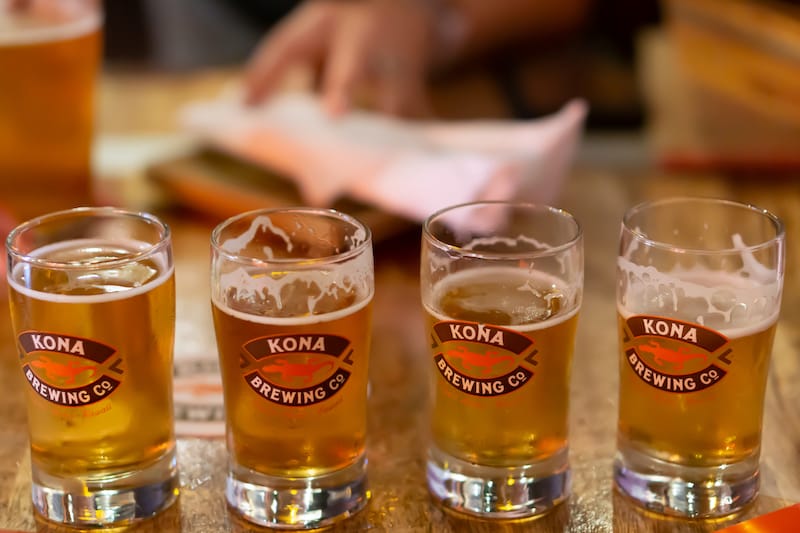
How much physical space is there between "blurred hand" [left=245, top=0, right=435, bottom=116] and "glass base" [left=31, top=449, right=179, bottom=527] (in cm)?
93

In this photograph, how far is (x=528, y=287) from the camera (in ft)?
2.99

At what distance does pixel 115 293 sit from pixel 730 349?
0.50 meters

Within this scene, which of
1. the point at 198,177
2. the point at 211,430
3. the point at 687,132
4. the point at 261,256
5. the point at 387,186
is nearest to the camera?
the point at 261,256

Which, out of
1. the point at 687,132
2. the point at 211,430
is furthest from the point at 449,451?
the point at 687,132

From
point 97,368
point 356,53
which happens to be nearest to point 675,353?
point 97,368

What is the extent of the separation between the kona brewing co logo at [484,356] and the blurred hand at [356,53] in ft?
3.03

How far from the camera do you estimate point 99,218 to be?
0.97 meters

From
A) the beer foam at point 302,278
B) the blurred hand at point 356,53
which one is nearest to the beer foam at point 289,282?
the beer foam at point 302,278

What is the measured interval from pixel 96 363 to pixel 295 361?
0.53 feet

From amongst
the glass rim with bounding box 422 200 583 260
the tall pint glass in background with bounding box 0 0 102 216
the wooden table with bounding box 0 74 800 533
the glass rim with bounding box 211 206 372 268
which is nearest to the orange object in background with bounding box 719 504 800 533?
the wooden table with bounding box 0 74 800 533

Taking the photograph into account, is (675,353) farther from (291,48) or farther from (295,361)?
(291,48)

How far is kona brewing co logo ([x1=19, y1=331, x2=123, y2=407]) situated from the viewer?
2.83 ft

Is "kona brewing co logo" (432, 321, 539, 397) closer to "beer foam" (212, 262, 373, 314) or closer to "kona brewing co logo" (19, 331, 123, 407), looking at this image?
"beer foam" (212, 262, 373, 314)

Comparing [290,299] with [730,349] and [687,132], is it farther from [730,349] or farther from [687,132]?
[687,132]
